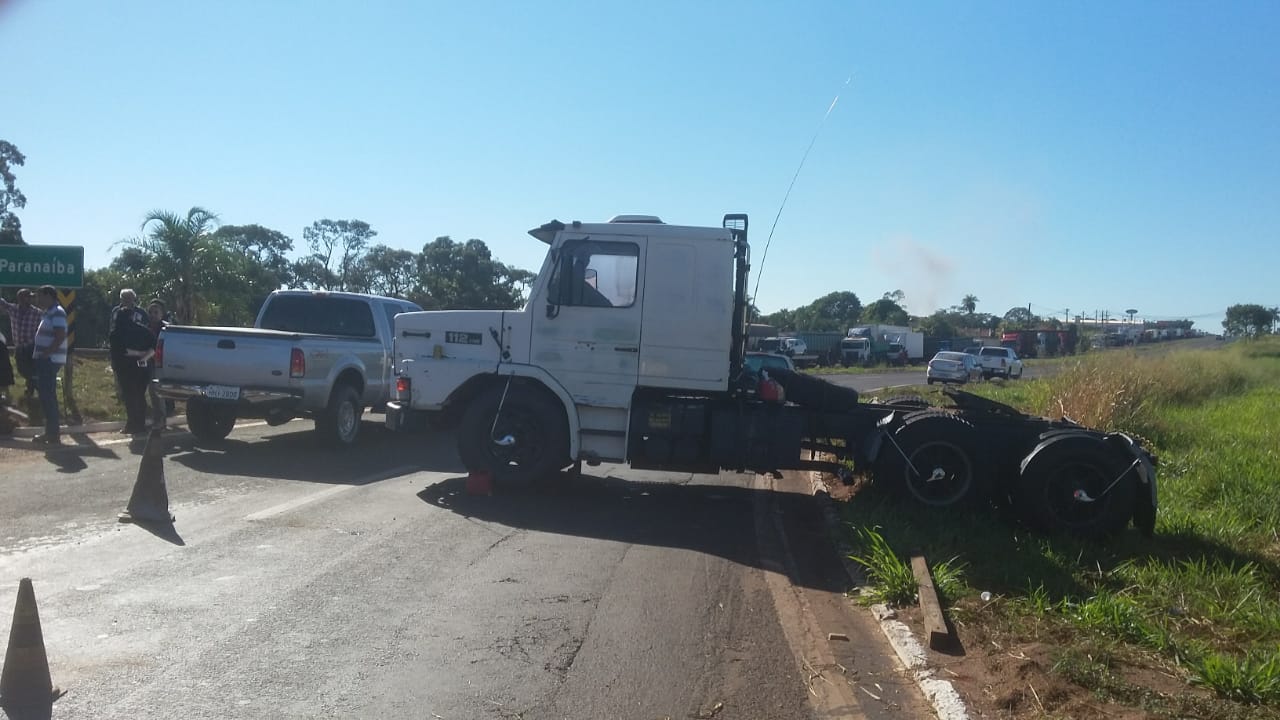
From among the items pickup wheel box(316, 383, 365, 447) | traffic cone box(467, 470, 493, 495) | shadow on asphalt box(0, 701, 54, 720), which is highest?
pickup wheel box(316, 383, 365, 447)

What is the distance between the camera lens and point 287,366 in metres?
11.2

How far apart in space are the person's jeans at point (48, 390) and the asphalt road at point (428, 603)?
1.49m

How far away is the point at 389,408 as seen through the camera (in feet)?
32.3

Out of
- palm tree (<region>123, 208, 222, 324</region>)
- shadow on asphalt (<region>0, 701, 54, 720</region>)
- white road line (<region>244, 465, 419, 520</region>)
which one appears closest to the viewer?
shadow on asphalt (<region>0, 701, 54, 720</region>)

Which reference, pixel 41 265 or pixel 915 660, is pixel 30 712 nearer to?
pixel 915 660

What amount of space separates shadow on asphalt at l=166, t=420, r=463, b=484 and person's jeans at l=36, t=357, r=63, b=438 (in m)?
1.33

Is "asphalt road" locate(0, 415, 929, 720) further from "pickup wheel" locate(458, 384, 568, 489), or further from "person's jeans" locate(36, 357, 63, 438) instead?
"person's jeans" locate(36, 357, 63, 438)

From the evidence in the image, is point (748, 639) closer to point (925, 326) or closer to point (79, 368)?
point (79, 368)

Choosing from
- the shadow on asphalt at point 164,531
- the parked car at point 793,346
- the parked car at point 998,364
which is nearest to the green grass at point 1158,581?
the shadow on asphalt at point 164,531

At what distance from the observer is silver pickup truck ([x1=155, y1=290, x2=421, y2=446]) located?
11.2 metres

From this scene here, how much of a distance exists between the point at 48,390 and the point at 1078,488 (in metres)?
11.2

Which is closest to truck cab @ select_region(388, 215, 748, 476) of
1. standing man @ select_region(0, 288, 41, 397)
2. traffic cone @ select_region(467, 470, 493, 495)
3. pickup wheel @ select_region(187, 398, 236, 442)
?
traffic cone @ select_region(467, 470, 493, 495)

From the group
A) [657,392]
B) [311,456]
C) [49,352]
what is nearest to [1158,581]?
[657,392]

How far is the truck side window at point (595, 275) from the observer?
916cm
